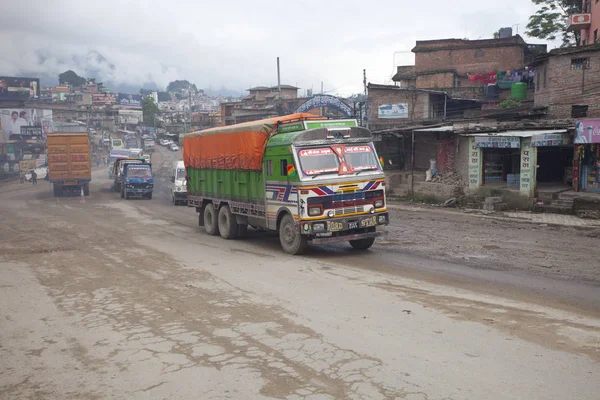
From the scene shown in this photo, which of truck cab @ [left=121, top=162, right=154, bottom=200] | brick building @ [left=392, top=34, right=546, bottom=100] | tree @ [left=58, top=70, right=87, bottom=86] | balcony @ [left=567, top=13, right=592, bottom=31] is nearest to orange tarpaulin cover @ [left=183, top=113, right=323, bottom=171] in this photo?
truck cab @ [left=121, top=162, right=154, bottom=200]

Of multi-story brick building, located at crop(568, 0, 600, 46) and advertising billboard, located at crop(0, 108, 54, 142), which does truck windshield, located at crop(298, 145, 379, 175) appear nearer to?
multi-story brick building, located at crop(568, 0, 600, 46)

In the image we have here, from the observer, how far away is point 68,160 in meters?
34.0

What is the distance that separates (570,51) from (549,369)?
23770mm

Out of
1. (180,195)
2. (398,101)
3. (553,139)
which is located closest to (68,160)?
(180,195)

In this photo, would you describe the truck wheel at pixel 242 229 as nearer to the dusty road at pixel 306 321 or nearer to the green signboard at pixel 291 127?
the dusty road at pixel 306 321

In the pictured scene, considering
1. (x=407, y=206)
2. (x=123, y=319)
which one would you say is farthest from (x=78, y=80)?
(x=123, y=319)

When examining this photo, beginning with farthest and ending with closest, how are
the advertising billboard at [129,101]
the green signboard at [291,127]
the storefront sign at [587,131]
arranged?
1. the advertising billboard at [129,101]
2. the storefront sign at [587,131]
3. the green signboard at [291,127]

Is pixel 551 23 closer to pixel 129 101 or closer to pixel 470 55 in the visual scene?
pixel 470 55

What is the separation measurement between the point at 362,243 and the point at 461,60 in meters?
36.9

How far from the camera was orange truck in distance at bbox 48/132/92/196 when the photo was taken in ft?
111

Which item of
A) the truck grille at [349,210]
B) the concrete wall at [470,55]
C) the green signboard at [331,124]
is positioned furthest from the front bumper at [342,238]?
the concrete wall at [470,55]

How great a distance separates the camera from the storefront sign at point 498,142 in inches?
810

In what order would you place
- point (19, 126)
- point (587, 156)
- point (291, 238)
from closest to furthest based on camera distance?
point (291, 238), point (587, 156), point (19, 126)

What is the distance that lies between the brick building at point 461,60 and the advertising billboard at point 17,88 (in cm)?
6150
